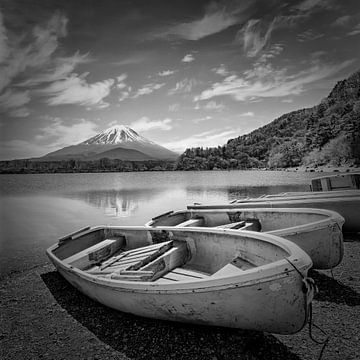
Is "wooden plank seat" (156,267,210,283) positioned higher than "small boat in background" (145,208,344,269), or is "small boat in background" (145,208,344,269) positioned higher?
"small boat in background" (145,208,344,269)

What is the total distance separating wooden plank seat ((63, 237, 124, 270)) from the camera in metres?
6.28

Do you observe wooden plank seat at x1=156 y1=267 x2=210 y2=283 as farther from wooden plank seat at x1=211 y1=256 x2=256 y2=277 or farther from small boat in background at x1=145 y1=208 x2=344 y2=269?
small boat in background at x1=145 y1=208 x2=344 y2=269

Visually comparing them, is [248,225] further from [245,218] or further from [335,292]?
[335,292]

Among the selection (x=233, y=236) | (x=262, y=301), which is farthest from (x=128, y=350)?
(x=233, y=236)

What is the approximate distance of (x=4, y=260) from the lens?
10609 mm

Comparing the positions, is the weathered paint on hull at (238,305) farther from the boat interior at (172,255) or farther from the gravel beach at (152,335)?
the boat interior at (172,255)

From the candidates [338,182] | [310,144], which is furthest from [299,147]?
[338,182]

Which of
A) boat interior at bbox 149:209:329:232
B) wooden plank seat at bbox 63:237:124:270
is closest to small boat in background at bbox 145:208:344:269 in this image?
boat interior at bbox 149:209:329:232

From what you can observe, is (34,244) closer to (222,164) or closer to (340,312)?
(340,312)

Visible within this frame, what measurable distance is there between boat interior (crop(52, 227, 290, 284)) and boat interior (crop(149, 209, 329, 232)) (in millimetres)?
1421

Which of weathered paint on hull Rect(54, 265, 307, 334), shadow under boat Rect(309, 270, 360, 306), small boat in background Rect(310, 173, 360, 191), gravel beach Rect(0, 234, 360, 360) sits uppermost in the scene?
small boat in background Rect(310, 173, 360, 191)

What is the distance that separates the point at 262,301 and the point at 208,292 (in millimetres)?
694

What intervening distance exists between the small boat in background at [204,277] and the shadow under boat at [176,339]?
1.24 feet

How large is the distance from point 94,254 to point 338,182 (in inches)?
493
